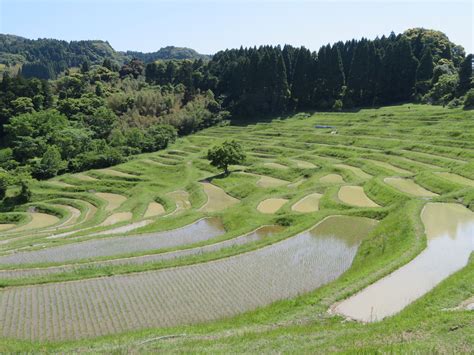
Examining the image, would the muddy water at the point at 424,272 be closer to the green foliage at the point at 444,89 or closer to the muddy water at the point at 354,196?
the muddy water at the point at 354,196

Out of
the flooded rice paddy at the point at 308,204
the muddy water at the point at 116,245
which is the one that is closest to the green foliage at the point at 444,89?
the flooded rice paddy at the point at 308,204

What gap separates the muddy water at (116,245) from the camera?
21516mm

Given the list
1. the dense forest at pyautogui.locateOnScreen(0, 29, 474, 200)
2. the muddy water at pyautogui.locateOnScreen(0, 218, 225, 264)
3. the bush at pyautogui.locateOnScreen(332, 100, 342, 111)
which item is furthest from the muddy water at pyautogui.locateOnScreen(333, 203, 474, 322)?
the bush at pyautogui.locateOnScreen(332, 100, 342, 111)

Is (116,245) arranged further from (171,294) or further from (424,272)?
(424,272)

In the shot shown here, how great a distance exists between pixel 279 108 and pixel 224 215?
49762 millimetres

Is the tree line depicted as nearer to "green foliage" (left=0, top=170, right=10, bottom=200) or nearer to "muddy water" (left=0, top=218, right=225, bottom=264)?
"green foliage" (left=0, top=170, right=10, bottom=200)

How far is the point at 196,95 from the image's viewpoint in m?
82.7

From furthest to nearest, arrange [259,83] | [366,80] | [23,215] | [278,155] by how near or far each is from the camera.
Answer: [259,83] → [366,80] → [278,155] → [23,215]

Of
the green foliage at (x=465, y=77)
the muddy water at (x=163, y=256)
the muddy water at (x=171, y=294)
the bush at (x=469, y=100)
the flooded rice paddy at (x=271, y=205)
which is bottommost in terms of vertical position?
the flooded rice paddy at (x=271, y=205)

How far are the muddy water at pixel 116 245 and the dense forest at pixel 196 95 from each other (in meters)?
30.8

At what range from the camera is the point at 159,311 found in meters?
14.4

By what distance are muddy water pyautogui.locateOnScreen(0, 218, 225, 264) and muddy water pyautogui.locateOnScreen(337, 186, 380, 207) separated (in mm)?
9340

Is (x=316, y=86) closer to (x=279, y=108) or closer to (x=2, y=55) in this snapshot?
(x=279, y=108)

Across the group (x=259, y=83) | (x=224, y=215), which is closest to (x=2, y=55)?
(x=259, y=83)
